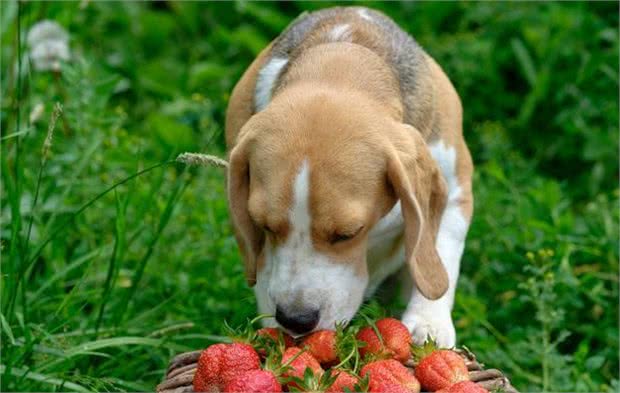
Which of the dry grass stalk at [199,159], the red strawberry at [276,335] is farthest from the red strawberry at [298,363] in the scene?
the dry grass stalk at [199,159]

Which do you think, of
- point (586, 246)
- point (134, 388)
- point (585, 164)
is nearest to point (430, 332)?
point (134, 388)

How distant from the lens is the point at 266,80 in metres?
4.89

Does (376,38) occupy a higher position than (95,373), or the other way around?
(376,38)

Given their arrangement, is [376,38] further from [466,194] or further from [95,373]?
[95,373]

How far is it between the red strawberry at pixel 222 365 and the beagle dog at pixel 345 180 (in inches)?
13.6

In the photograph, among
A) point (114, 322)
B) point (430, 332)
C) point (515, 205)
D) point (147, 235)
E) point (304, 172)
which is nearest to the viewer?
point (304, 172)

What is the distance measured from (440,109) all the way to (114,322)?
1588 millimetres

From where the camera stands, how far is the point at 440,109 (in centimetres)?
493

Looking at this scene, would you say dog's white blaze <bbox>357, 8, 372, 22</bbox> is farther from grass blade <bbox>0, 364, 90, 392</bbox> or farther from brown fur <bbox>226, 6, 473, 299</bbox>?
grass blade <bbox>0, 364, 90, 392</bbox>

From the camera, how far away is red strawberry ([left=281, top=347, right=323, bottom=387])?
3582mm

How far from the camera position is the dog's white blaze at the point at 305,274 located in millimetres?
3975

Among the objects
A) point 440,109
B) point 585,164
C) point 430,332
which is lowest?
point 585,164

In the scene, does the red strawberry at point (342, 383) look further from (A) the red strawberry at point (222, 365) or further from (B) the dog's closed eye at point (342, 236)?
(B) the dog's closed eye at point (342, 236)

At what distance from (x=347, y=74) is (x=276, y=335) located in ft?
3.52
